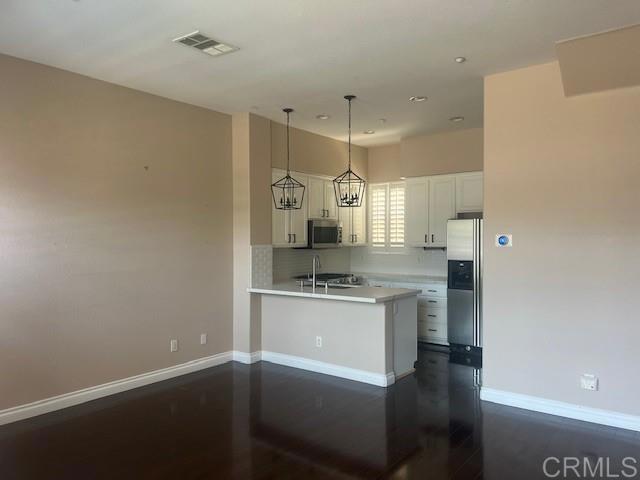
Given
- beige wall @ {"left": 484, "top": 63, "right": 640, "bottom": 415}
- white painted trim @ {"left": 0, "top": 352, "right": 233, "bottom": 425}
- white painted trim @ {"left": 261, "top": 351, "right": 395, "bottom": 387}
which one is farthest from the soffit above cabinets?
white painted trim @ {"left": 0, "top": 352, "right": 233, "bottom": 425}

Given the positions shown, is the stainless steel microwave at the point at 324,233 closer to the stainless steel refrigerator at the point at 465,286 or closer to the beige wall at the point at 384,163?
the beige wall at the point at 384,163

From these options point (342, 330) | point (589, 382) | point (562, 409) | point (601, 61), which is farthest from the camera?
point (342, 330)

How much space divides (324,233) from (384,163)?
5.58 ft

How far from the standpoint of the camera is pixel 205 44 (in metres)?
3.55

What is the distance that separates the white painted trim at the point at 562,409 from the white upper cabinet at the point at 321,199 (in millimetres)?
3259

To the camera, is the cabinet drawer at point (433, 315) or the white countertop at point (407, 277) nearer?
the cabinet drawer at point (433, 315)

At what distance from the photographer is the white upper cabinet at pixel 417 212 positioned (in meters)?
6.74

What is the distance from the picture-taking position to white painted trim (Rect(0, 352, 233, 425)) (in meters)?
3.84

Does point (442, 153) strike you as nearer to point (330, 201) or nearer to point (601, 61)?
point (330, 201)

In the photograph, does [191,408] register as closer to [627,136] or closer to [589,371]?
[589,371]

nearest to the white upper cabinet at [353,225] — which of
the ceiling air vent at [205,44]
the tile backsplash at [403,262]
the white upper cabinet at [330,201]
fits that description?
the white upper cabinet at [330,201]

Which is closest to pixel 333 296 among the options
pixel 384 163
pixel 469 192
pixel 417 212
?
pixel 417 212

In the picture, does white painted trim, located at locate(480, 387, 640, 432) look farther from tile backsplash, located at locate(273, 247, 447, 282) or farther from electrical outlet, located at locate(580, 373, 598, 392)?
tile backsplash, located at locate(273, 247, 447, 282)

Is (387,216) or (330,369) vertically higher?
(387,216)
